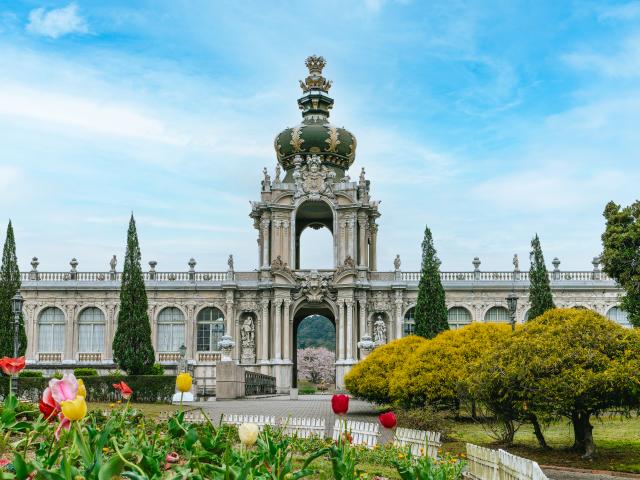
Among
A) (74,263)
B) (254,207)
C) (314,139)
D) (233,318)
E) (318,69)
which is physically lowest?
(233,318)

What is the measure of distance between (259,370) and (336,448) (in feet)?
147

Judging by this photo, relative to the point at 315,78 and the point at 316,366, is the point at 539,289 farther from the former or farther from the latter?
the point at 316,366

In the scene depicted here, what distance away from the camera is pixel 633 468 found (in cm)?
1606

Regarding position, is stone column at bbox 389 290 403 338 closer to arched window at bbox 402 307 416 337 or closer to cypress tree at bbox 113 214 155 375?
arched window at bbox 402 307 416 337

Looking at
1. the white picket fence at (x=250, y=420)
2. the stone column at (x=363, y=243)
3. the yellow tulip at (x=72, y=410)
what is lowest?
the white picket fence at (x=250, y=420)

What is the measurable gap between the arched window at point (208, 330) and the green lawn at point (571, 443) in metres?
28.8

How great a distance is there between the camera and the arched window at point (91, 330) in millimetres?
53906

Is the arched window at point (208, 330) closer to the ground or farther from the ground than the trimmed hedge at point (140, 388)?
farther from the ground

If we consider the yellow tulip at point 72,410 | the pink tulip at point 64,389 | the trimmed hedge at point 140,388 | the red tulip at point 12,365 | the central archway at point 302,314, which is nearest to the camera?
the yellow tulip at point 72,410

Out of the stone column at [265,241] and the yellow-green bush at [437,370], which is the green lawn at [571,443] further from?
the stone column at [265,241]

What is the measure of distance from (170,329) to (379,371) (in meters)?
26.6

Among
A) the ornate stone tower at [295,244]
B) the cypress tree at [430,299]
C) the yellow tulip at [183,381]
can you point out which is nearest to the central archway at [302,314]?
the ornate stone tower at [295,244]

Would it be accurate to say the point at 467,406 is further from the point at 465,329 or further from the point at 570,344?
the point at 570,344

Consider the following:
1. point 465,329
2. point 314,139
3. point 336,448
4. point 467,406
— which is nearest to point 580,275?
point 314,139
